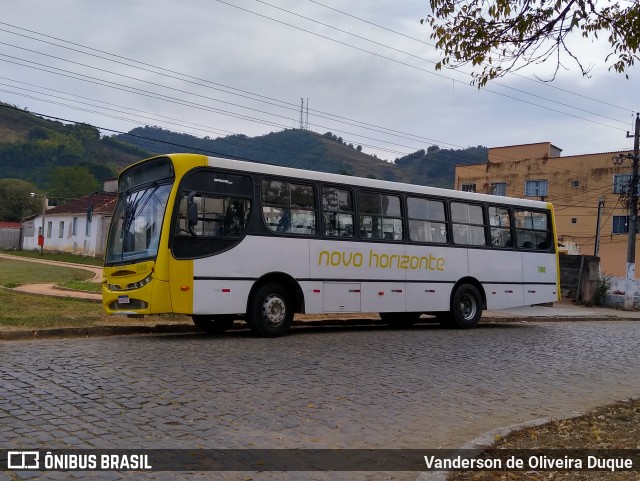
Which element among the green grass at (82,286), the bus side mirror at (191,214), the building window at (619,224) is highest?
the building window at (619,224)

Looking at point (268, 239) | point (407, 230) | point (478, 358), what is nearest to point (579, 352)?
point (478, 358)

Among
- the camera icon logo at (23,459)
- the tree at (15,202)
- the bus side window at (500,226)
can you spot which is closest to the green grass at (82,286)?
the bus side window at (500,226)

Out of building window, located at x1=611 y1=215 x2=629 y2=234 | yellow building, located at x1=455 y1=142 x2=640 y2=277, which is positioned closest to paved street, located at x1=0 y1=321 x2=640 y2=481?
yellow building, located at x1=455 y1=142 x2=640 y2=277

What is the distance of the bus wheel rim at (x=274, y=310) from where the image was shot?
12422 mm

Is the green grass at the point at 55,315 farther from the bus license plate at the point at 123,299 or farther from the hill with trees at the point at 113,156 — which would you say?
the hill with trees at the point at 113,156

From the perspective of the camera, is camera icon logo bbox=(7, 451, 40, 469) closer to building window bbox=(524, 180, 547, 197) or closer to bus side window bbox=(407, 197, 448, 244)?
bus side window bbox=(407, 197, 448, 244)

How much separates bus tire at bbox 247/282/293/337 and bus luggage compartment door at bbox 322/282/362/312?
817 millimetres

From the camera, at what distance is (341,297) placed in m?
13.6

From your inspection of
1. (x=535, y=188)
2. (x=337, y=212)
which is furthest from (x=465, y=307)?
(x=535, y=188)

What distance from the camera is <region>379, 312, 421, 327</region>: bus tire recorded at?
17.0 meters

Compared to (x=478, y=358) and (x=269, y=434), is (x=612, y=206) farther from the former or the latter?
(x=269, y=434)

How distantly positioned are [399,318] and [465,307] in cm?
169

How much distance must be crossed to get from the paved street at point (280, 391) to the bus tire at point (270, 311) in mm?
283

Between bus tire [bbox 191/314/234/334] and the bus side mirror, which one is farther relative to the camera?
bus tire [bbox 191/314/234/334]
